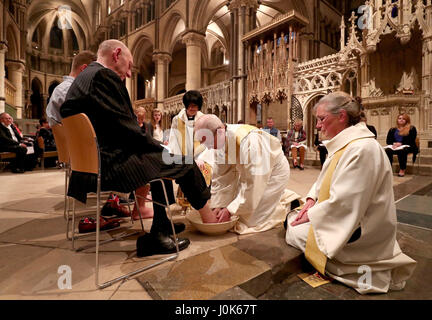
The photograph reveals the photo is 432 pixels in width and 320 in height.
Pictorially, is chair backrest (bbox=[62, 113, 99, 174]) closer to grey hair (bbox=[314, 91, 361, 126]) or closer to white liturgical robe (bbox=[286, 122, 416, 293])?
white liturgical robe (bbox=[286, 122, 416, 293])

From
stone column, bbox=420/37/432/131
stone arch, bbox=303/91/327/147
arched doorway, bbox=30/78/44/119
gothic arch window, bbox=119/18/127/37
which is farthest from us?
arched doorway, bbox=30/78/44/119

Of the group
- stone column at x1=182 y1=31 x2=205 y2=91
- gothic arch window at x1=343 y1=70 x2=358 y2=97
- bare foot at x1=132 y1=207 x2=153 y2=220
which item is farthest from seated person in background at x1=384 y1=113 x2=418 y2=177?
stone column at x1=182 y1=31 x2=205 y2=91

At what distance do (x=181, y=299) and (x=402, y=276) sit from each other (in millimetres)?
1168

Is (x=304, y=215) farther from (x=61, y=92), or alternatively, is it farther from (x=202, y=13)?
(x=202, y=13)

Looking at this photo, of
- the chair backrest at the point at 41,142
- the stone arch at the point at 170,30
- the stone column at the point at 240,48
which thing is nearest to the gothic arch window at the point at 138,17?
the stone arch at the point at 170,30

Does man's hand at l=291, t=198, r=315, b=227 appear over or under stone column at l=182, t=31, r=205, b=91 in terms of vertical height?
under

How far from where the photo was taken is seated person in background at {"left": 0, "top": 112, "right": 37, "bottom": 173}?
563 centimetres

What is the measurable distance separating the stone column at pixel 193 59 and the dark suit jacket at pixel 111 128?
11082mm

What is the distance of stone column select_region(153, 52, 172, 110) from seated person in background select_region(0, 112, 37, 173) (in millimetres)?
8863

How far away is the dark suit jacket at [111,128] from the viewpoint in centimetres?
129

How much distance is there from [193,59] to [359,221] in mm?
12277

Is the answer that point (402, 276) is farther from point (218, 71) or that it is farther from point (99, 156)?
point (218, 71)

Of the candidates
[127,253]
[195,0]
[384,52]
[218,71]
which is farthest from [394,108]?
[218,71]
